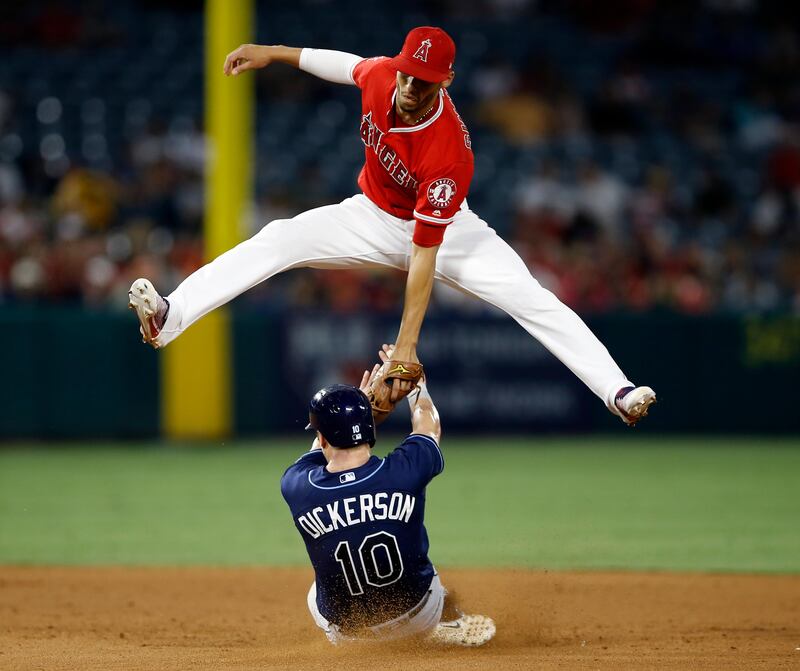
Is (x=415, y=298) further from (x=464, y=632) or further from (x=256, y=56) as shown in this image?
(x=464, y=632)

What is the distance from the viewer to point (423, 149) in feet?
18.8

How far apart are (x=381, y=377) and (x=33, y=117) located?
10534 mm

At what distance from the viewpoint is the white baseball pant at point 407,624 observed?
214 inches

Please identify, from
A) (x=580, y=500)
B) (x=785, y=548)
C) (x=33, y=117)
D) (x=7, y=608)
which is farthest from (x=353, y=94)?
(x=7, y=608)

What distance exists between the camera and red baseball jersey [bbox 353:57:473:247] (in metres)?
5.70

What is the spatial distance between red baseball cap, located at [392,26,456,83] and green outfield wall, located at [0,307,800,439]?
758 centimetres

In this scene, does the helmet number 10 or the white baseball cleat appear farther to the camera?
the white baseball cleat

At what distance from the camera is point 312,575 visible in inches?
299

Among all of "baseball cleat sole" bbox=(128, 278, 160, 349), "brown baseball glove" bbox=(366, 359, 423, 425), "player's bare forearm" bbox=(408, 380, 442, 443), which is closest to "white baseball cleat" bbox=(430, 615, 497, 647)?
"player's bare forearm" bbox=(408, 380, 442, 443)

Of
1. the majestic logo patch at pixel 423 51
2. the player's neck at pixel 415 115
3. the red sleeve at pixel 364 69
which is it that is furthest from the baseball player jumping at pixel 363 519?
the red sleeve at pixel 364 69

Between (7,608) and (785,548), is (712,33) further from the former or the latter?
(7,608)

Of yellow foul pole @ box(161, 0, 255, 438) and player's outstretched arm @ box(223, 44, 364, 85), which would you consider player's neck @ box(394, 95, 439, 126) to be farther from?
yellow foul pole @ box(161, 0, 255, 438)

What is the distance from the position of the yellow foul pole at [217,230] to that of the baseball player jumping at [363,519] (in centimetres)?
725

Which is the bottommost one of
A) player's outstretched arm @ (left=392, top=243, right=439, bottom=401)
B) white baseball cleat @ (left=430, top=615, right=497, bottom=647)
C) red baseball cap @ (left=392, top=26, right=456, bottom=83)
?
white baseball cleat @ (left=430, top=615, right=497, bottom=647)
